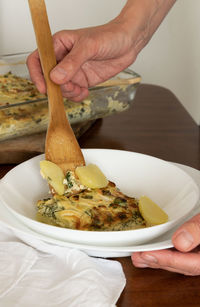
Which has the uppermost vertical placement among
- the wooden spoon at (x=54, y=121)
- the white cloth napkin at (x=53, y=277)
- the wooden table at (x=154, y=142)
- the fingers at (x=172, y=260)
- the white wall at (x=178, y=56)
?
the wooden spoon at (x=54, y=121)

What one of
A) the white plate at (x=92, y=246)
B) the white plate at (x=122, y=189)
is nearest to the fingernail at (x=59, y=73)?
the white plate at (x=122, y=189)

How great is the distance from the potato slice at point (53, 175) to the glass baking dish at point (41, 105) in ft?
1.00

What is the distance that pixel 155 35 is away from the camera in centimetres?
290

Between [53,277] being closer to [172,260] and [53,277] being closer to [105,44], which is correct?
[172,260]

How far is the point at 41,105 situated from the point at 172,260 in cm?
68

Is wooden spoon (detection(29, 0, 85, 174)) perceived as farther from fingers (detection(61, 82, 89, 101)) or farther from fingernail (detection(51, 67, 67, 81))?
fingers (detection(61, 82, 89, 101))

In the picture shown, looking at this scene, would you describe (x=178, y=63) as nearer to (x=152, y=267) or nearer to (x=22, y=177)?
(x=22, y=177)

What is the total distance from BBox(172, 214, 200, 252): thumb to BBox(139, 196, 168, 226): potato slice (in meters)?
0.11

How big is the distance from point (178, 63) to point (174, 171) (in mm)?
2074

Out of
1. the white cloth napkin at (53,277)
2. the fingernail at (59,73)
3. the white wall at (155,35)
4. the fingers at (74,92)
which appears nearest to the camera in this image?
the white cloth napkin at (53,277)

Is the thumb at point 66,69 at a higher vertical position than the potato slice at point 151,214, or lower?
higher

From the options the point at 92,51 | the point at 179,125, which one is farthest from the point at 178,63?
the point at 92,51

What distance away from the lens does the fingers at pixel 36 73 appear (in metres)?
1.28

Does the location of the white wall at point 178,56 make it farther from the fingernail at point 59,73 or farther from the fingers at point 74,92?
the fingernail at point 59,73
